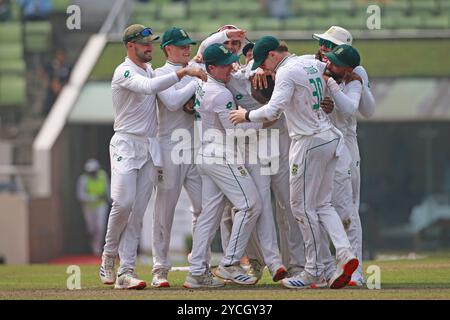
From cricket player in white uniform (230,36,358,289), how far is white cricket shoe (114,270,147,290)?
1187 mm

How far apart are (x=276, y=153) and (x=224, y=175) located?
51 cm

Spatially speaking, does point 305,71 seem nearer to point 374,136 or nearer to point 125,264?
point 125,264

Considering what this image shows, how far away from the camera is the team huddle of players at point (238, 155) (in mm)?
10672

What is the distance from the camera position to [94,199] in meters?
21.9

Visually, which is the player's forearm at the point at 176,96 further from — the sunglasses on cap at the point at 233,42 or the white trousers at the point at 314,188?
the white trousers at the point at 314,188

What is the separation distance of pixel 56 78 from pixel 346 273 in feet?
46.2

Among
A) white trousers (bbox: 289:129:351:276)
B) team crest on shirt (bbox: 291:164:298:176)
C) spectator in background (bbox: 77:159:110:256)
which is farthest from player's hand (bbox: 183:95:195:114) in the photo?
spectator in background (bbox: 77:159:110:256)

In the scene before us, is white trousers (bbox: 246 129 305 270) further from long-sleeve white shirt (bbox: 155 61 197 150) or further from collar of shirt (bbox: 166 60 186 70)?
collar of shirt (bbox: 166 60 186 70)

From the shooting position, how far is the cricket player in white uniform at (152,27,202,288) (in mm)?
11141

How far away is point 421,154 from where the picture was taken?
71.6 ft

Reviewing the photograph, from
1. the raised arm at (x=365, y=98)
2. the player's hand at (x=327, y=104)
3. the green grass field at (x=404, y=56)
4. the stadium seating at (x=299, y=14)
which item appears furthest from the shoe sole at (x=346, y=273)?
the stadium seating at (x=299, y=14)

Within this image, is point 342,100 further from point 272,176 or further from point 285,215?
point 285,215
